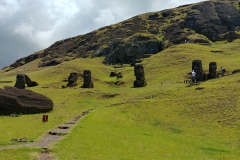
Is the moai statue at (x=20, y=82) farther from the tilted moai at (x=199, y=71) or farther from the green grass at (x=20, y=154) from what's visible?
the green grass at (x=20, y=154)

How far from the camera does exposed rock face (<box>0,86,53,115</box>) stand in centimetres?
3744

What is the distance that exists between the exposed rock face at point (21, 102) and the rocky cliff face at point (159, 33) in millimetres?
86004

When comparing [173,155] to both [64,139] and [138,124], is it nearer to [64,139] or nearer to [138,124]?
[64,139]

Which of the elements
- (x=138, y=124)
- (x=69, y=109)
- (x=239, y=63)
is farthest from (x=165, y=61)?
(x=138, y=124)

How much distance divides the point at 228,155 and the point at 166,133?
8.63m

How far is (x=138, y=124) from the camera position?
115 feet

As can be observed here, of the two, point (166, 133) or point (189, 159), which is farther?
point (166, 133)

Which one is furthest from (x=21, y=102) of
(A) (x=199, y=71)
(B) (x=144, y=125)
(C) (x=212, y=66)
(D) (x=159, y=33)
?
(D) (x=159, y=33)

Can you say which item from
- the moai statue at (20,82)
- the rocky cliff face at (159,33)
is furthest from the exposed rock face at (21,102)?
the rocky cliff face at (159,33)

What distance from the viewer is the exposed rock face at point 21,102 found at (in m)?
37.4

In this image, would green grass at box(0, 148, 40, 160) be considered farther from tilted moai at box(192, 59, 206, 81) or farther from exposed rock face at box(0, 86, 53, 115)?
tilted moai at box(192, 59, 206, 81)

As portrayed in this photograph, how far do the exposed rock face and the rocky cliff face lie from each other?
282 ft

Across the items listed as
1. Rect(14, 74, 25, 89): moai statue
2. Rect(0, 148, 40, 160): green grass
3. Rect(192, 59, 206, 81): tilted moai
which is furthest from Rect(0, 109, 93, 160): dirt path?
Rect(192, 59, 206, 81): tilted moai

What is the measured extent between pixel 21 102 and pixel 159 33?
127102 millimetres
